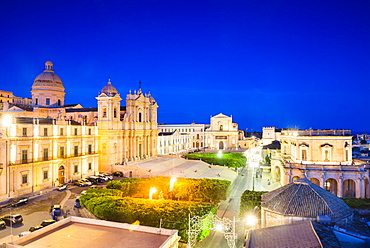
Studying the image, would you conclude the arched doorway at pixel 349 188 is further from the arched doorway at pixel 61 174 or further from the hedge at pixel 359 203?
the arched doorway at pixel 61 174

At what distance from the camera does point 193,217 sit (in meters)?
20.3

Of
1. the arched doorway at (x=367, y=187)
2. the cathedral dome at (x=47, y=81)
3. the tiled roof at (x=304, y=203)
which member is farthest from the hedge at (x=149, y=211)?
the cathedral dome at (x=47, y=81)

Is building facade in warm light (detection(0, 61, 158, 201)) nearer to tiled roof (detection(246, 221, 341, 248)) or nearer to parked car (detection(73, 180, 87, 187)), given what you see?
parked car (detection(73, 180, 87, 187))

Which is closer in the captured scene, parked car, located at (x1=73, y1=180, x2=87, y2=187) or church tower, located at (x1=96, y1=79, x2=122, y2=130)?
parked car, located at (x1=73, y1=180, x2=87, y2=187)

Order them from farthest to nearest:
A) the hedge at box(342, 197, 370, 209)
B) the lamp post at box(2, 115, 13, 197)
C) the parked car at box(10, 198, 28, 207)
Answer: the lamp post at box(2, 115, 13, 197) < the parked car at box(10, 198, 28, 207) < the hedge at box(342, 197, 370, 209)

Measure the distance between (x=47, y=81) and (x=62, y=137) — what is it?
19368 millimetres

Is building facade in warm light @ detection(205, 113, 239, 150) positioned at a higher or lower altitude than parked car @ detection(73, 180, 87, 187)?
higher

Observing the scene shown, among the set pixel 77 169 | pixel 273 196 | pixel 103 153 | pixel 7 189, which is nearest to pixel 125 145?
pixel 103 153

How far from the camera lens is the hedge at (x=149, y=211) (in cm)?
2103

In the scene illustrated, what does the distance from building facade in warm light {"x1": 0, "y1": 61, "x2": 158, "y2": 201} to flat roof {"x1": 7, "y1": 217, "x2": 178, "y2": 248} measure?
20367mm

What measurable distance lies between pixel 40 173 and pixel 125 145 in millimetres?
18821

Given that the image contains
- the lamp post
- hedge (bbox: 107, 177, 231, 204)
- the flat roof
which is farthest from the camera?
hedge (bbox: 107, 177, 231, 204)

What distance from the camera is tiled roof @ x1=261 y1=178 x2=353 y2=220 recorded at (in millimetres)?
16453

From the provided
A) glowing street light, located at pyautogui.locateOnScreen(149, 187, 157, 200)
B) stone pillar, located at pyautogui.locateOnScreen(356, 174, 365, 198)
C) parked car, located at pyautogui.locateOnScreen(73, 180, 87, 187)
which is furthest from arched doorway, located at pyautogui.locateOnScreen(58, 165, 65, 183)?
→ stone pillar, located at pyautogui.locateOnScreen(356, 174, 365, 198)
